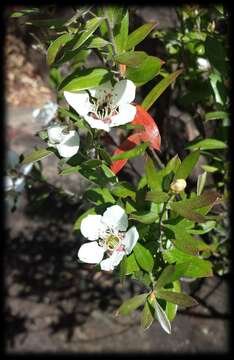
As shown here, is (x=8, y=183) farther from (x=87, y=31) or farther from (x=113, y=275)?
(x=113, y=275)

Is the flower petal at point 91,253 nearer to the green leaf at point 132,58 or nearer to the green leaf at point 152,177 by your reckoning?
the green leaf at point 152,177

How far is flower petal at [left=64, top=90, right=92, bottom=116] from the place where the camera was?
107 cm

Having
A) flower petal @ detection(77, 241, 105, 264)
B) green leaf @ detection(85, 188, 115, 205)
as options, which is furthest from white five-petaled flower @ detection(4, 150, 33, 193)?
flower petal @ detection(77, 241, 105, 264)

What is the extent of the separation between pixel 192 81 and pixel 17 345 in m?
1.37

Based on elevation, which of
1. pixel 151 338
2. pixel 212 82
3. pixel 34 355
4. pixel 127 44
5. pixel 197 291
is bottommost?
pixel 34 355

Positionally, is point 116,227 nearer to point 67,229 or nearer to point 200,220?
point 200,220

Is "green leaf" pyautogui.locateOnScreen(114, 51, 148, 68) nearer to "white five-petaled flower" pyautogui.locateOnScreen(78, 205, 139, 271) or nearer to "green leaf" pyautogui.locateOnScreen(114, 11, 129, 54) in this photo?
"green leaf" pyautogui.locateOnScreen(114, 11, 129, 54)

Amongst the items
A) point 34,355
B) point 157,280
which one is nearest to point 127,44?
point 157,280

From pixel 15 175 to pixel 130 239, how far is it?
2.23ft

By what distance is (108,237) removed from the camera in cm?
114

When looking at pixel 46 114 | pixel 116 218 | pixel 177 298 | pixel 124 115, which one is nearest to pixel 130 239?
pixel 116 218

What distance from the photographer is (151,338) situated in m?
2.17

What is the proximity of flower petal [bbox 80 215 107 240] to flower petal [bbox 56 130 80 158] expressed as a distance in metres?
0.15

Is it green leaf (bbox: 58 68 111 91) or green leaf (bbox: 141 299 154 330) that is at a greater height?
green leaf (bbox: 58 68 111 91)
